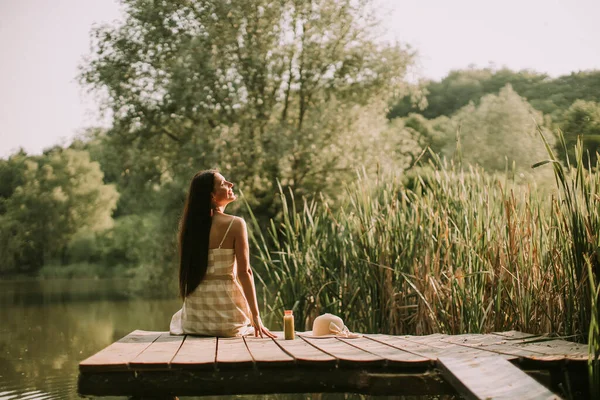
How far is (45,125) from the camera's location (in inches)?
1085

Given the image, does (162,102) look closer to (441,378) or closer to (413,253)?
(413,253)

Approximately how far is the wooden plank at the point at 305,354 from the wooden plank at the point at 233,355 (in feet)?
0.60

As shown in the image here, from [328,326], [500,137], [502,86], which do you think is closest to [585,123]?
[500,137]

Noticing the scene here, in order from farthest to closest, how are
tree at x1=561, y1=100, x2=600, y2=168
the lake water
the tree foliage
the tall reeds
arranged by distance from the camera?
1. the tree foliage
2. tree at x1=561, y1=100, x2=600, y2=168
3. the lake water
4. the tall reeds

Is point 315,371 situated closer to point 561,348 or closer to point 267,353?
point 267,353

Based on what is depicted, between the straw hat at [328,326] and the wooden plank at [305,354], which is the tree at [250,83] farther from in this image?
the wooden plank at [305,354]

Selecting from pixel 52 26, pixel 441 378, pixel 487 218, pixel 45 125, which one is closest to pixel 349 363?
pixel 441 378

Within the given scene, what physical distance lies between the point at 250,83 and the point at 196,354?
13.5 meters

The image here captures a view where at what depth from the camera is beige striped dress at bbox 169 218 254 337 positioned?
378 cm

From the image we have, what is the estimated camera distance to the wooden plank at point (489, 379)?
2.27m

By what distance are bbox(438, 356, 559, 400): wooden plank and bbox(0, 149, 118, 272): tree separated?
29.8 m

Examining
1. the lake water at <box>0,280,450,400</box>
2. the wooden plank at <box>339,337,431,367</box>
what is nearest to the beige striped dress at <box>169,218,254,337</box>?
the wooden plank at <box>339,337,431,367</box>

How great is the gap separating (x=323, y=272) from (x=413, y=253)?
93 cm

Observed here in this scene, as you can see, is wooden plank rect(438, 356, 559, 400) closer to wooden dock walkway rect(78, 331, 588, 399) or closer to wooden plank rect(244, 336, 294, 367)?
wooden dock walkway rect(78, 331, 588, 399)
